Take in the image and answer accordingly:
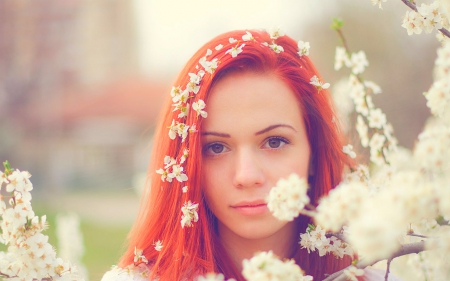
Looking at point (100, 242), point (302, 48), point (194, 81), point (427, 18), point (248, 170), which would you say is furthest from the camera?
point (100, 242)

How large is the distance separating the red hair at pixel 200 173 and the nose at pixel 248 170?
15cm

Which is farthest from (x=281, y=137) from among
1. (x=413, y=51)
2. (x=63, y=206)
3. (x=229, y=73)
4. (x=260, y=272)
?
(x=63, y=206)

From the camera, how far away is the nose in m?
1.45

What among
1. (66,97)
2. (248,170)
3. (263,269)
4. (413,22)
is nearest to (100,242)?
(248,170)

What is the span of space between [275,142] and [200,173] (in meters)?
0.26

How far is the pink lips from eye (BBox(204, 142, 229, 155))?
19 centimetres

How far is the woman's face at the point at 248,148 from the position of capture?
59.3 inches

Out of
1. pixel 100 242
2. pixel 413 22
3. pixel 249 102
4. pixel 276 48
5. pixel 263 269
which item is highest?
pixel 100 242

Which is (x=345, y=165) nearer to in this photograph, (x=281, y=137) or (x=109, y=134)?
(x=281, y=137)

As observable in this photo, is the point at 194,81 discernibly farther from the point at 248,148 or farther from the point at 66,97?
the point at 66,97

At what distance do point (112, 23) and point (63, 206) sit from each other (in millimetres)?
12496

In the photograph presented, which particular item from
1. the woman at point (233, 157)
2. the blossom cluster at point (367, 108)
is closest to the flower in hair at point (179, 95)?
the woman at point (233, 157)

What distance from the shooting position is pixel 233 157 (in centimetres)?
156

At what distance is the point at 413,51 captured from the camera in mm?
11375
